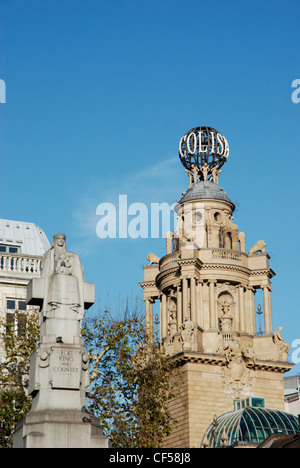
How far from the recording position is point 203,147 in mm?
96875

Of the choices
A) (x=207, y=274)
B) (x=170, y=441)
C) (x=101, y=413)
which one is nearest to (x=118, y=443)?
(x=101, y=413)

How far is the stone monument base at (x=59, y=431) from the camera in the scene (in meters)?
28.3

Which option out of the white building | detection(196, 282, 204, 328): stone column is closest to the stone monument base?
the white building

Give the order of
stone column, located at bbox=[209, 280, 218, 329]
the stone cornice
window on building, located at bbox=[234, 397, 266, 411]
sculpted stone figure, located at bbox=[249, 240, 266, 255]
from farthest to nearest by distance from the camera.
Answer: sculpted stone figure, located at bbox=[249, 240, 266, 255], stone column, located at bbox=[209, 280, 218, 329], window on building, located at bbox=[234, 397, 266, 411], the stone cornice

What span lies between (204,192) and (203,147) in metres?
5.04

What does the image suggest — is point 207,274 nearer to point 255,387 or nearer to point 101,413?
point 255,387

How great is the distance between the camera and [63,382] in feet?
96.9

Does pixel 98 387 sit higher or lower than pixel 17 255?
lower

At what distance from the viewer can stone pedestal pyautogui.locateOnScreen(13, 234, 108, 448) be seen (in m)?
28.6

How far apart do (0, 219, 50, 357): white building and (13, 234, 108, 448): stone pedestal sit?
3460 centimetres

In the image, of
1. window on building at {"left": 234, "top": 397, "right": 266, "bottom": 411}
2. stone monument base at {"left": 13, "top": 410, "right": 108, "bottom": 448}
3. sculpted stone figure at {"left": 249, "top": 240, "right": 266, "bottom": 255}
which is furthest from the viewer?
sculpted stone figure at {"left": 249, "top": 240, "right": 266, "bottom": 255}

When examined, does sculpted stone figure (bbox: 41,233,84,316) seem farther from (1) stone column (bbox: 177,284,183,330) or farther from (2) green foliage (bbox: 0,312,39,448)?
(1) stone column (bbox: 177,284,183,330)

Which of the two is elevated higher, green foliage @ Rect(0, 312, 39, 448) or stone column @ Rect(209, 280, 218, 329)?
stone column @ Rect(209, 280, 218, 329)

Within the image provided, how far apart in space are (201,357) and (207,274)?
8250 millimetres
